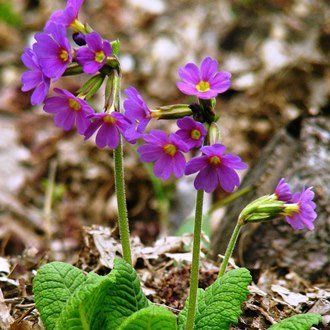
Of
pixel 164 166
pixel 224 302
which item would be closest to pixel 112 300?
pixel 224 302

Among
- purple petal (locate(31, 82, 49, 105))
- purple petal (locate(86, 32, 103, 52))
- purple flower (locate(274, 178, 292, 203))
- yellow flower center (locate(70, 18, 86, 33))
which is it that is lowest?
purple flower (locate(274, 178, 292, 203))

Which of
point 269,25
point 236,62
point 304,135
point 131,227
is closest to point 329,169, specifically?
point 304,135

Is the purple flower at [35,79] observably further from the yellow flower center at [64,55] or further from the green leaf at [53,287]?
the green leaf at [53,287]

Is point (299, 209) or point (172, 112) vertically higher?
point (172, 112)

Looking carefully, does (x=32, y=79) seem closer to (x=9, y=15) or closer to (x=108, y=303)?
(x=108, y=303)

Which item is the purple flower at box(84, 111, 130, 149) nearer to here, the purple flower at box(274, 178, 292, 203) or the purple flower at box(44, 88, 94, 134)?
the purple flower at box(44, 88, 94, 134)

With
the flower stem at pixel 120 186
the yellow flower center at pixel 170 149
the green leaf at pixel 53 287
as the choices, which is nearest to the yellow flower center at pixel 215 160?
the yellow flower center at pixel 170 149

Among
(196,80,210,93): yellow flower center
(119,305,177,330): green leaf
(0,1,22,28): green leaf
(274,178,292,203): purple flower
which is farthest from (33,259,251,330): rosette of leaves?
(0,1,22,28): green leaf
